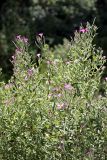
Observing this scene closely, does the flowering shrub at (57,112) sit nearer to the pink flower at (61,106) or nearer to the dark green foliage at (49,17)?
the pink flower at (61,106)

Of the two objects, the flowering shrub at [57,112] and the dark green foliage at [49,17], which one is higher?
the dark green foliage at [49,17]

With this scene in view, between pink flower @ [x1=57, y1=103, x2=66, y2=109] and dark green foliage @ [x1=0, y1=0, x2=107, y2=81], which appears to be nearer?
pink flower @ [x1=57, y1=103, x2=66, y2=109]

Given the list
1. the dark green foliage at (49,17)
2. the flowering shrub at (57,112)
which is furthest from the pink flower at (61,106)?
the dark green foliage at (49,17)

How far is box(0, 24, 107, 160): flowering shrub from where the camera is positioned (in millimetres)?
3746

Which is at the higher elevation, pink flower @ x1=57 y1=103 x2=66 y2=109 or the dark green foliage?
the dark green foliage

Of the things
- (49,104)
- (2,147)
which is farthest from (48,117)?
(2,147)

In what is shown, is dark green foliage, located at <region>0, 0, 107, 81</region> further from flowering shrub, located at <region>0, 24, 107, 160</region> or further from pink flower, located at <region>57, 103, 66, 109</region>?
pink flower, located at <region>57, 103, 66, 109</region>

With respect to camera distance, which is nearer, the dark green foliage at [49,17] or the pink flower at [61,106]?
the pink flower at [61,106]

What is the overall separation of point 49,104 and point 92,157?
57 cm

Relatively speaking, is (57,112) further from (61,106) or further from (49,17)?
(49,17)

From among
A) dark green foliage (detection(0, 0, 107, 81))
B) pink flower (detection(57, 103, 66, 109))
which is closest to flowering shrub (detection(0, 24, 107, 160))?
pink flower (detection(57, 103, 66, 109))

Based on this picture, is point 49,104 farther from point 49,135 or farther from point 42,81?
point 42,81

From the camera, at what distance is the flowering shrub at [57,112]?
12.3 ft

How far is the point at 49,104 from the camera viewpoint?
3.90m
